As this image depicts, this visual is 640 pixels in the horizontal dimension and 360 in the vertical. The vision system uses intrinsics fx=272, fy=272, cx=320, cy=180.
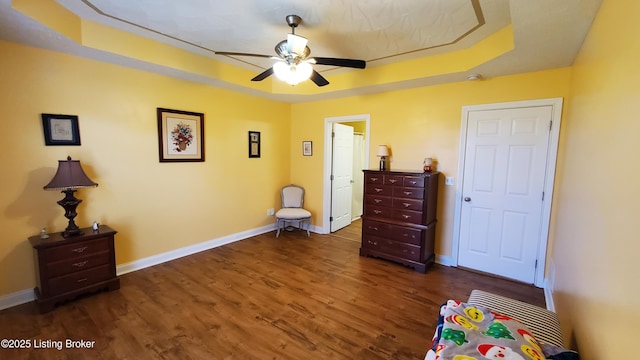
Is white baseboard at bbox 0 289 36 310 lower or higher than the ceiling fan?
lower

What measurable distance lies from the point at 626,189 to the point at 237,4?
266 centimetres

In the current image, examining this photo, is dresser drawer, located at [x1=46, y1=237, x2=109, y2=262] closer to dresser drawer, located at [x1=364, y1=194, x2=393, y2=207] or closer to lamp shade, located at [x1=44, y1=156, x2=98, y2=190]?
lamp shade, located at [x1=44, y1=156, x2=98, y2=190]

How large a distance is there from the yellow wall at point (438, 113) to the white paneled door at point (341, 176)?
560mm

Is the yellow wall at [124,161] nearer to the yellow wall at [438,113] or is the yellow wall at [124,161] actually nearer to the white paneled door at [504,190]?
the yellow wall at [438,113]

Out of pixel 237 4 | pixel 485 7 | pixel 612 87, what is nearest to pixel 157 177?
pixel 237 4

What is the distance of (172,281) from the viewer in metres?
3.13

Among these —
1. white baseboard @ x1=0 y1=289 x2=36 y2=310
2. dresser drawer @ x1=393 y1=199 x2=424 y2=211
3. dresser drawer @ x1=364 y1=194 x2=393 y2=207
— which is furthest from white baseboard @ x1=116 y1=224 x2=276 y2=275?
dresser drawer @ x1=393 y1=199 x2=424 y2=211

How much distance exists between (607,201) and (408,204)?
233 cm

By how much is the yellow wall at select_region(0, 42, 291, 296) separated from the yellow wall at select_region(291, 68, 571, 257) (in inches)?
72.9

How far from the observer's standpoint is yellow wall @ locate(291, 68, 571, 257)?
309 centimetres

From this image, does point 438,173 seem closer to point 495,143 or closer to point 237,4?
point 495,143

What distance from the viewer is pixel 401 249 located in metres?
3.62

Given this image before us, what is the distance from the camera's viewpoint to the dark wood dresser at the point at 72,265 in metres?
2.46

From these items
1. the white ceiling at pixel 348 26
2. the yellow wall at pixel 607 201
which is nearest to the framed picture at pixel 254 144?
the white ceiling at pixel 348 26
